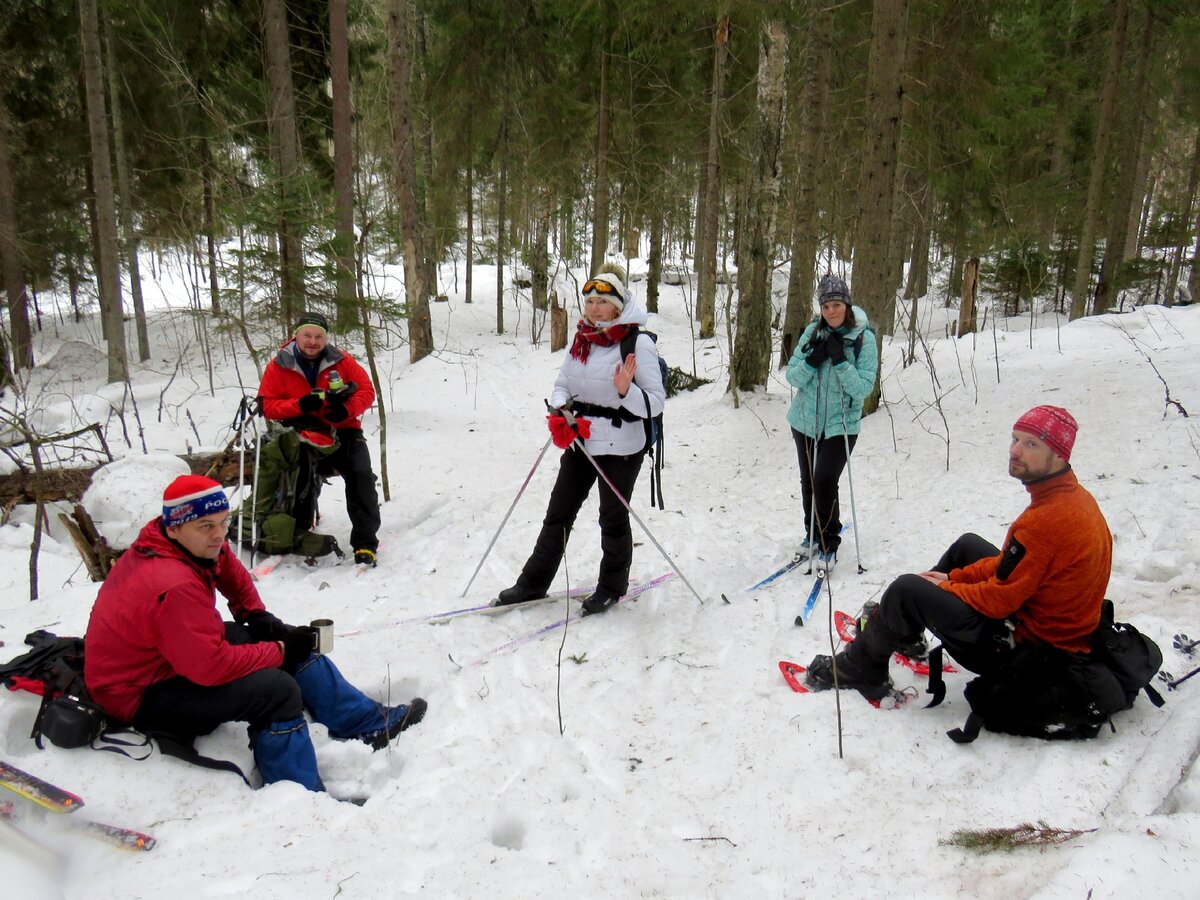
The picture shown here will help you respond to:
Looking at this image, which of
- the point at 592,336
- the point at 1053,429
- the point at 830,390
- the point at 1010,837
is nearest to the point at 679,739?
the point at 1010,837

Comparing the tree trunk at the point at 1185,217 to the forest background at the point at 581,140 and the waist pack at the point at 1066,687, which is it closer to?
the forest background at the point at 581,140

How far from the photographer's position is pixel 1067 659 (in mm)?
2936

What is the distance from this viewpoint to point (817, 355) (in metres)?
4.90

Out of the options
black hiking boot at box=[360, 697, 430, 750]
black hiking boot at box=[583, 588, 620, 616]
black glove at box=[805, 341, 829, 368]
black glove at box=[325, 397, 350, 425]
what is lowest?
black hiking boot at box=[360, 697, 430, 750]

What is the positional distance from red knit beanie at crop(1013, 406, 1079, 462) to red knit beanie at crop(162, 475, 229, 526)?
10.8 ft

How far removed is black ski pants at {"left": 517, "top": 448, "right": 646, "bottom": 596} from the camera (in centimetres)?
441

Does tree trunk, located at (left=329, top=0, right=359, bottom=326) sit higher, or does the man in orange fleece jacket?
tree trunk, located at (left=329, top=0, right=359, bottom=326)

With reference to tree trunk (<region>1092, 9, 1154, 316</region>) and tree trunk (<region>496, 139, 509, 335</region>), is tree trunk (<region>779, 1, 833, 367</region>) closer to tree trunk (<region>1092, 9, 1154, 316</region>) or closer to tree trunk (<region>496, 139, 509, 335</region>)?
tree trunk (<region>1092, 9, 1154, 316</region>)

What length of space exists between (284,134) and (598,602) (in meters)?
10.3

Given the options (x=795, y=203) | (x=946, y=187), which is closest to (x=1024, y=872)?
(x=795, y=203)

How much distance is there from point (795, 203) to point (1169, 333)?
16.9 ft

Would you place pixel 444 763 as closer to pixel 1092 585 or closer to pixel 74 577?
pixel 1092 585

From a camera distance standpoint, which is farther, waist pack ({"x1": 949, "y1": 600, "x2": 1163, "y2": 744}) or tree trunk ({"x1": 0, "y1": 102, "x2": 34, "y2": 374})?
tree trunk ({"x1": 0, "y1": 102, "x2": 34, "y2": 374})

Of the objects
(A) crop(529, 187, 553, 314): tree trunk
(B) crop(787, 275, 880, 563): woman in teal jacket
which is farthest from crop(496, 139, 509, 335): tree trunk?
(B) crop(787, 275, 880, 563): woman in teal jacket
